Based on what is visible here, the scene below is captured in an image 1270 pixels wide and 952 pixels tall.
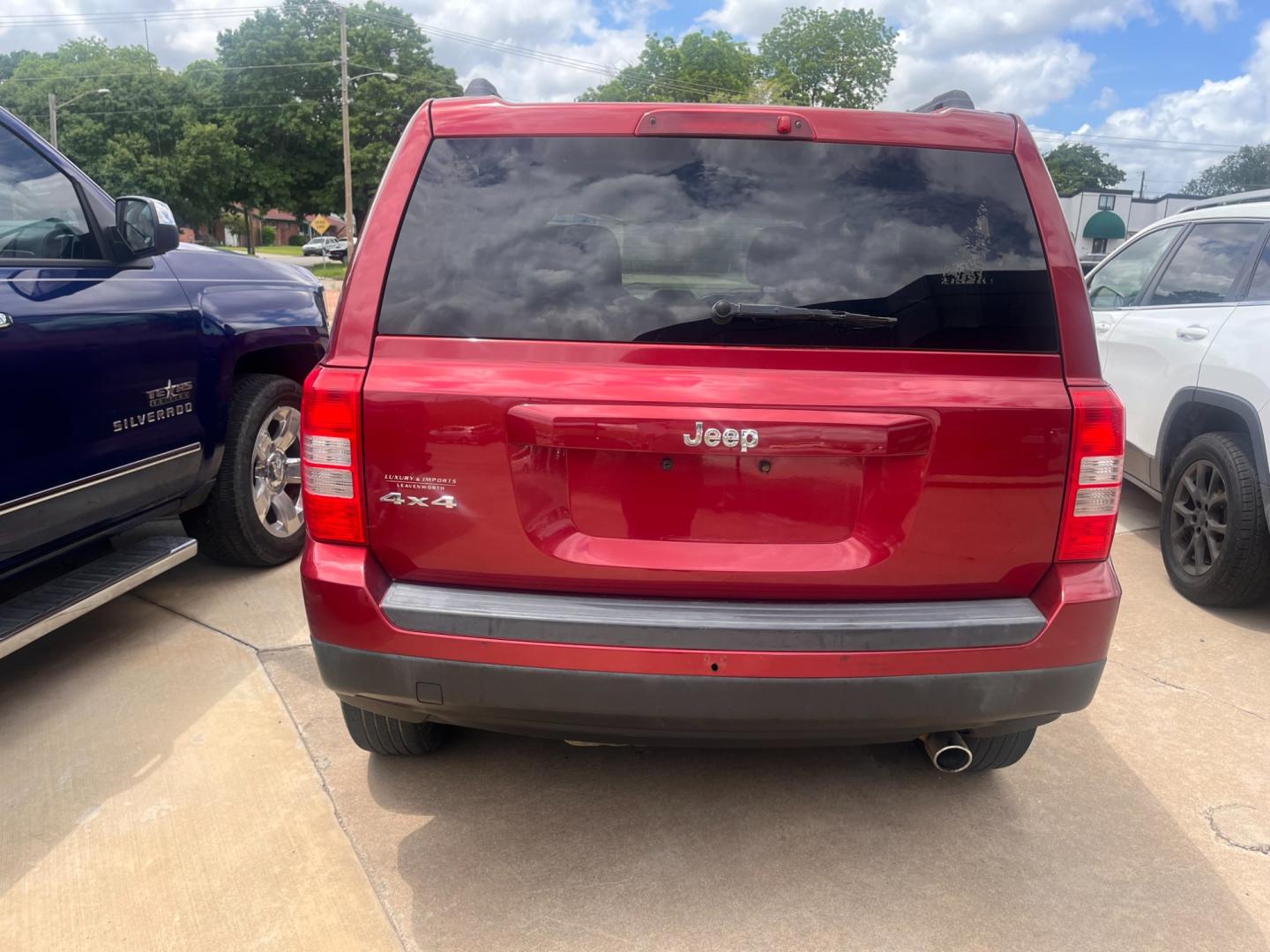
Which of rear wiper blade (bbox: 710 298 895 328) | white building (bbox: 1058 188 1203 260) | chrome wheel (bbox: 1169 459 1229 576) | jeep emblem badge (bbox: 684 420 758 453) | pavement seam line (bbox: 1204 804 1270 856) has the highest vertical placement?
white building (bbox: 1058 188 1203 260)

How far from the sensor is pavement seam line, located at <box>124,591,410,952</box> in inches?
89.1

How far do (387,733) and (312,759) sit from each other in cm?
38

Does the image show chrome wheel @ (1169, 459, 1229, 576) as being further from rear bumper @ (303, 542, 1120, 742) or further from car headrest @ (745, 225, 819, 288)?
car headrest @ (745, 225, 819, 288)

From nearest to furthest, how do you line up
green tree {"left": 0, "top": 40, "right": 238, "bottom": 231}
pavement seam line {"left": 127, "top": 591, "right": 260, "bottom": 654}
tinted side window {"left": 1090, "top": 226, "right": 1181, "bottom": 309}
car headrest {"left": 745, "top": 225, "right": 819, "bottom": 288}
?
car headrest {"left": 745, "top": 225, "right": 819, "bottom": 288}
pavement seam line {"left": 127, "top": 591, "right": 260, "bottom": 654}
tinted side window {"left": 1090, "top": 226, "right": 1181, "bottom": 309}
green tree {"left": 0, "top": 40, "right": 238, "bottom": 231}

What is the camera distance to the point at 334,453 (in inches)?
82.0

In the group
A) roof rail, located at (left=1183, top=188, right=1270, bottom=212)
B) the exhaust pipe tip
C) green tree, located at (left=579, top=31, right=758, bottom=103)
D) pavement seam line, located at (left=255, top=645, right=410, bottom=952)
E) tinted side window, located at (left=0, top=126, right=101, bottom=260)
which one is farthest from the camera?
green tree, located at (left=579, top=31, right=758, bottom=103)

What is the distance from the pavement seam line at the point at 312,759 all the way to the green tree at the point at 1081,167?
106992mm

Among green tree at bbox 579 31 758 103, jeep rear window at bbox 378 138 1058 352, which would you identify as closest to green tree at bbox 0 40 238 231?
green tree at bbox 579 31 758 103

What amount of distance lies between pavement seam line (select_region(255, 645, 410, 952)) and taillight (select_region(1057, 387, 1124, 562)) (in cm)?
181

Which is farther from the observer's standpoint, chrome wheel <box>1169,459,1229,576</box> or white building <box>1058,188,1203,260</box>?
white building <box>1058,188,1203,260</box>

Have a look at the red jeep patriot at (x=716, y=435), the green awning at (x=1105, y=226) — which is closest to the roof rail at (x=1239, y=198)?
the red jeep patriot at (x=716, y=435)

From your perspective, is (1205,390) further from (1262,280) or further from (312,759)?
(312,759)

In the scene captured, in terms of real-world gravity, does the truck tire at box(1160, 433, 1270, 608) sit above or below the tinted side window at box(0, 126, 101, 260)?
below

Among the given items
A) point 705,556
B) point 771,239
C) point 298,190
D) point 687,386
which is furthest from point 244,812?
point 298,190
